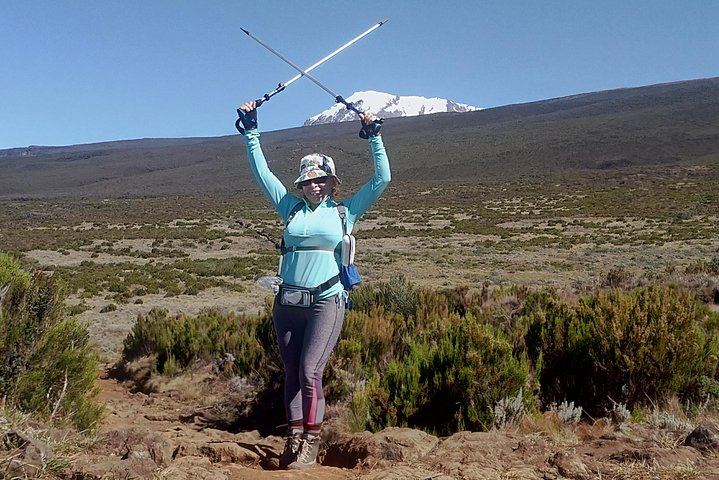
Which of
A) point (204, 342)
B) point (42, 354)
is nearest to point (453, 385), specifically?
point (42, 354)

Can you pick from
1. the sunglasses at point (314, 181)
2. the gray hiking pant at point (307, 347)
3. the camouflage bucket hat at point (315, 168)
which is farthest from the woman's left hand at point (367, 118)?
the gray hiking pant at point (307, 347)

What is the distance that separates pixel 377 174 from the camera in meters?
3.73

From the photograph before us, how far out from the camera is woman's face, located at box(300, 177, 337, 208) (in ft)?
11.9

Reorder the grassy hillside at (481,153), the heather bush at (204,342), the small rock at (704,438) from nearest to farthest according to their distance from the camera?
the small rock at (704,438) → the heather bush at (204,342) → the grassy hillside at (481,153)

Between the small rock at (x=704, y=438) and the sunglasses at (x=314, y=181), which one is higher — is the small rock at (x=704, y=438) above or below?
below

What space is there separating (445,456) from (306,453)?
77cm

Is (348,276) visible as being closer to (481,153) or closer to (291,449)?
(291,449)

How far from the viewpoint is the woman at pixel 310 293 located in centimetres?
347

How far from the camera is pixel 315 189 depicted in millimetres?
3629

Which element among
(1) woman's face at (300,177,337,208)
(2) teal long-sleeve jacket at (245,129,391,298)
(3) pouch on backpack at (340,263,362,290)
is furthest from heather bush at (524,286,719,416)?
(1) woman's face at (300,177,337,208)

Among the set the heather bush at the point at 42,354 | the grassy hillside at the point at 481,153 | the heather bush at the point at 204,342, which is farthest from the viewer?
the grassy hillside at the point at 481,153

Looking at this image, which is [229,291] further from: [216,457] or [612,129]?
[612,129]

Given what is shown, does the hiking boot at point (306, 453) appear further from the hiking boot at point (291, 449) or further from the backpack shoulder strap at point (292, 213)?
the backpack shoulder strap at point (292, 213)

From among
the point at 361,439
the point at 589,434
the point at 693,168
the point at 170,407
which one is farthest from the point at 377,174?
the point at 693,168
